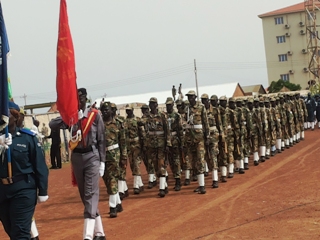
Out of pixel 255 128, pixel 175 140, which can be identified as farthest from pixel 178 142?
pixel 255 128

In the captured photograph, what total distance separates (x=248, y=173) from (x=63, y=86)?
333 inches

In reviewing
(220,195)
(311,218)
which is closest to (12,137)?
(311,218)

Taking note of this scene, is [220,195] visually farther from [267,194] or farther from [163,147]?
[163,147]

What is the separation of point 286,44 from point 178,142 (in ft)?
235

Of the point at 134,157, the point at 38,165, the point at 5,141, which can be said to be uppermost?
the point at 5,141

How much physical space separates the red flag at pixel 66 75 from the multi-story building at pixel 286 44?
245 feet

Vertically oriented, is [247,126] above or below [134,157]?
above

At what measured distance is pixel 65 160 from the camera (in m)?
24.5

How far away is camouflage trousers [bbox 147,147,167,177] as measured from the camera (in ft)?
39.7

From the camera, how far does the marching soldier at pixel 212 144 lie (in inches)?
494

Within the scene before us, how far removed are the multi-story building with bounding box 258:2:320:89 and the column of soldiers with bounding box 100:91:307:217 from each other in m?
66.4

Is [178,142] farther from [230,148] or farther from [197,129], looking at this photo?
[230,148]

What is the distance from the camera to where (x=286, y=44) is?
81.1 meters

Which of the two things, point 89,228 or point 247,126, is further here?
point 247,126
